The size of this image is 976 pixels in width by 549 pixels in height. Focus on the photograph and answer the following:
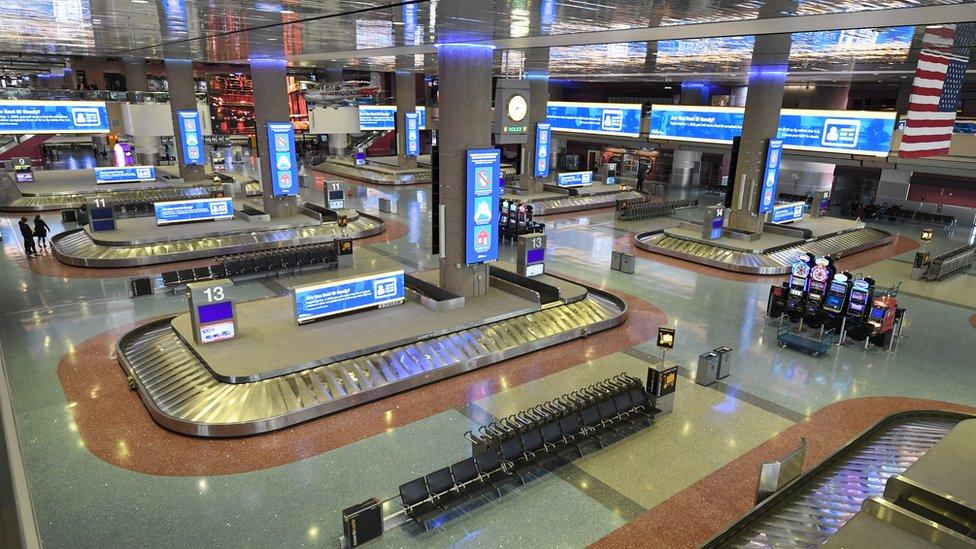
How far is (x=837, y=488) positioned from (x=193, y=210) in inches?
830

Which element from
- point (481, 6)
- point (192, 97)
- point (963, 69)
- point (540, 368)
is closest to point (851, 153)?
point (963, 69)

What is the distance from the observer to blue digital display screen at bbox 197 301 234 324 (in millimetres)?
11445

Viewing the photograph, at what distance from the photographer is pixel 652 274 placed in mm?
19094

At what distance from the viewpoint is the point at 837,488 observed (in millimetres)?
8438

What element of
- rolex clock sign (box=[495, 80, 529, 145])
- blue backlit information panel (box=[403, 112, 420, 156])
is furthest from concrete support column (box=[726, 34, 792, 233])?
blue backlit information panel (box=[403, 112, 420, 156])

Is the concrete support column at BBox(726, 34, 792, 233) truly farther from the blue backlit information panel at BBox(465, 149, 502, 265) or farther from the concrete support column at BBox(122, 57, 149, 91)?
the concrete support column at BBox(122, 57, 149, 91)

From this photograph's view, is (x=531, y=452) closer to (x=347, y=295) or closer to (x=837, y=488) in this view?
(x=837, y=488)

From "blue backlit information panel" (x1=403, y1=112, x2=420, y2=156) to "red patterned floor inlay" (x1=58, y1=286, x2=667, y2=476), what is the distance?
27.4 meters

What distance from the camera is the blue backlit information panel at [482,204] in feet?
45.2

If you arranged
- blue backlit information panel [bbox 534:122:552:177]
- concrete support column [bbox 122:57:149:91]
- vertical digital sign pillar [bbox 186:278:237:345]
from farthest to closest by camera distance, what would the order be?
concrete support column [bbox 122:57:149:91]
blue backlit information panel [bbox 534:122:552:177]
vertical digital sign pillar [bbox 186:278:237:345]

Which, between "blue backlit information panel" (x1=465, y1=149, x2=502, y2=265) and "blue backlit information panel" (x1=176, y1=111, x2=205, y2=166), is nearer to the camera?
"blue backlit information panel" (x1=465, y1=149, x2=502, y2=265)

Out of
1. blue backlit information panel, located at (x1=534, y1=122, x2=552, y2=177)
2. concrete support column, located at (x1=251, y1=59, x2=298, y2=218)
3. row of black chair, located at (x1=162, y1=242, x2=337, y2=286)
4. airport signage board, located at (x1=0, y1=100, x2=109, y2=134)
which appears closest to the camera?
row of black chair, located at (x1=162, y1=242, x2=337, y2=286)

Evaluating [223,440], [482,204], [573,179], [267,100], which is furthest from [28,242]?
[573,179]

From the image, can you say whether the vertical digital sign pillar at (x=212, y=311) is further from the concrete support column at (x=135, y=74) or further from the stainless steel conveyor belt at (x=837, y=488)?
the concrete support column at (x=135, y=74)
